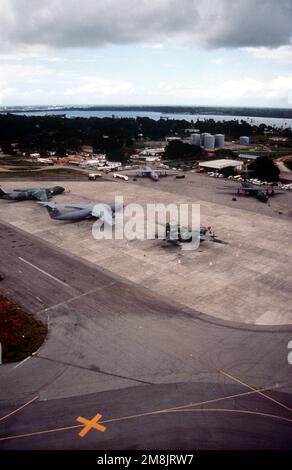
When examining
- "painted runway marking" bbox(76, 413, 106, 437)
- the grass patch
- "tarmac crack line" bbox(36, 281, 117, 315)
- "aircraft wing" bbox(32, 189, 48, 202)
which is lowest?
"painted runway marking" bbox(76, 413, 106, 437)

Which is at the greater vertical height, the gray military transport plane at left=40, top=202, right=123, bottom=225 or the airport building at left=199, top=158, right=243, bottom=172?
the airport building at left=199, top=158, right=243, bottom=172

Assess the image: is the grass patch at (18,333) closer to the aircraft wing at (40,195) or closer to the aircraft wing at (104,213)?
the aircraft wing at (104,213)

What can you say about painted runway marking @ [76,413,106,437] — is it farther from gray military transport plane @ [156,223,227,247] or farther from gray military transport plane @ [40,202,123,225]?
gray military transport plane @ [40,202,123,225]

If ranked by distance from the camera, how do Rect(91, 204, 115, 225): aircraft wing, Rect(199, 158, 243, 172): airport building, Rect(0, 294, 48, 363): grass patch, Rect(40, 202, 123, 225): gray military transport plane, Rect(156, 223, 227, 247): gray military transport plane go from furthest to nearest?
Rect(199, 158, 243, 172): airport building
Rect(40, 202, 123, 225): gray military transport plane
Rect(91, 204, 115, 225): aircraft wing
Rect(156, 223, 227, 247): gray military transport plane
Rect(0, 294, 48, 363): grass patch

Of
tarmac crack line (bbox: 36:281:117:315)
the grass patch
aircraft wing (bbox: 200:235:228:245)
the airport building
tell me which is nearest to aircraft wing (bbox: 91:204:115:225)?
aircraft wing (bbox: 200:235:228:245)

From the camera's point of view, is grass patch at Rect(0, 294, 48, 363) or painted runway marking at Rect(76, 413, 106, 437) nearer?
Result: painted runway marking at Rect(76, 413, 106, 437)

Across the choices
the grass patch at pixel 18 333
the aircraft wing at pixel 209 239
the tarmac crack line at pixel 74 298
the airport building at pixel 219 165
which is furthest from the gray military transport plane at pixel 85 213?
the airport building at pixel 219 165

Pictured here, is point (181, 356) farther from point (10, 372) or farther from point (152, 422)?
point (10, 372)
